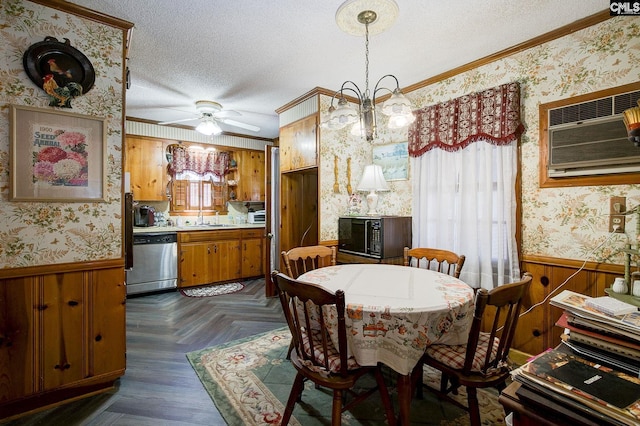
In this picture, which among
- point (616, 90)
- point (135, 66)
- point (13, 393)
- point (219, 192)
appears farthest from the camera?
point (219, 192)

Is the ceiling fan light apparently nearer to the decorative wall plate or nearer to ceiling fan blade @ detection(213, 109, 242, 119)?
ceiling fan blade @ detection(213, 109, 242, 119)

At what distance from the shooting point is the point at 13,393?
5.72ft

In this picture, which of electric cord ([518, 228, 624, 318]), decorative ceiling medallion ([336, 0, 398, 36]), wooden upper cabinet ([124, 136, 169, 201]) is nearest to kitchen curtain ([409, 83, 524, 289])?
electric cord ([518, 228, 624, 318])

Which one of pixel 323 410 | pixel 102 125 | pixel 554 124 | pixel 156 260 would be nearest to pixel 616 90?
pixel 554 124

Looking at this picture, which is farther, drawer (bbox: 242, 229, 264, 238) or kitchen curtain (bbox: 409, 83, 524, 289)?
drawer (bbox: 242, 229, 264, 238)

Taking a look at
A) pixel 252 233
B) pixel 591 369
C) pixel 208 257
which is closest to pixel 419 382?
pixel 591 369

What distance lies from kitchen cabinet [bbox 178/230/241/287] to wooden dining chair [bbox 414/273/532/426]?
367cm

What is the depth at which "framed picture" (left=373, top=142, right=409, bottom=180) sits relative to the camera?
329cm

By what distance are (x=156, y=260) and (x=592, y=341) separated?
440cm

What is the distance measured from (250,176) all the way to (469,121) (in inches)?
148

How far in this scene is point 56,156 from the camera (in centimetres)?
189

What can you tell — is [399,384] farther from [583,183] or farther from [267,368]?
[583,183]

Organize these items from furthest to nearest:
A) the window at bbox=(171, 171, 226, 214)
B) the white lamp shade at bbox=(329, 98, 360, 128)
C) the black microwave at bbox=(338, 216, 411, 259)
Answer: the window at bbox=(171, 171, 226, 214) → the black microwave at bbox=(338, 216, 411, 259) → the white lamp shade at bbox=(329, 98, 360, 128)

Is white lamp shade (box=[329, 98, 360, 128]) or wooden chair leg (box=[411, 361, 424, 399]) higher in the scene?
white lamp shade (box=[329, 98, 360, 128])
